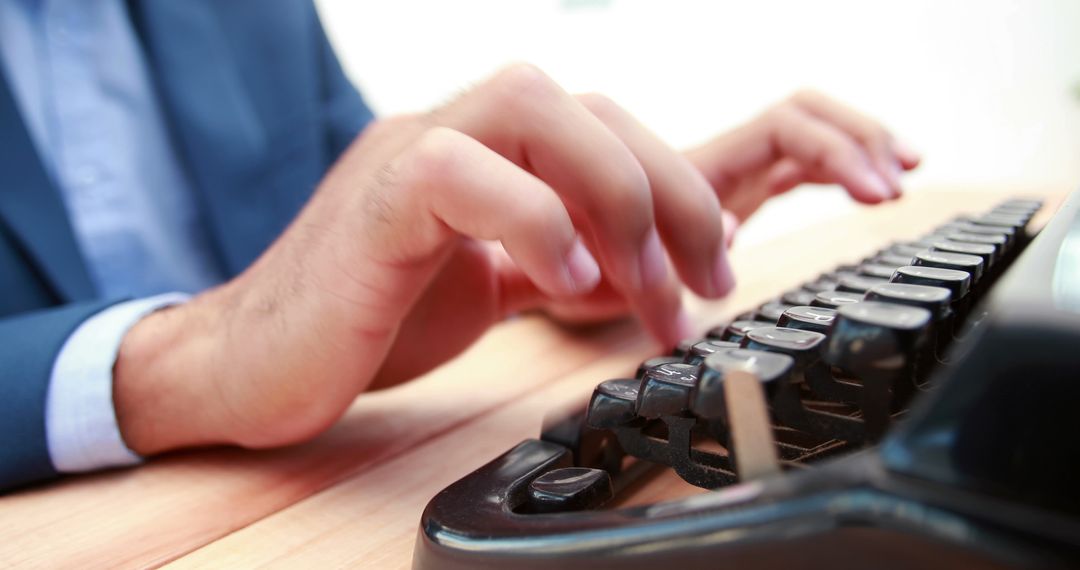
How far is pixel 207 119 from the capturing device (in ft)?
2.74

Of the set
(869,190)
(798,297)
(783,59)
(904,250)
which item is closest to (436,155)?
(798,297)

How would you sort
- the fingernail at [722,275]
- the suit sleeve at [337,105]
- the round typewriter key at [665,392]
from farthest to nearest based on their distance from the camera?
the suit sleeve at [337,105] < the fingernail at [722,275] < the round typewriter key at [665,392]

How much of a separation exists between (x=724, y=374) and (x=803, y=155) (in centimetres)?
59

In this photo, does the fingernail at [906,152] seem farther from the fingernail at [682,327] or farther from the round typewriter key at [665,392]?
the round typewriter key at [665,392]

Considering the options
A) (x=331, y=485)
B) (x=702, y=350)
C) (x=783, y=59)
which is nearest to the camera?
(x=702, y=350)

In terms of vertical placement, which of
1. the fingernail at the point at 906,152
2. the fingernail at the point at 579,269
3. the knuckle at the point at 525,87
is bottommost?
the fingernail at the point at 906,152

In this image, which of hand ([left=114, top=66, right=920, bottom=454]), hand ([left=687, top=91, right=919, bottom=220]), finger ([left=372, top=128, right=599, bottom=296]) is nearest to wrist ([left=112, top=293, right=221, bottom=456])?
hand ([left=114, top=66, right=920, bottom=454])

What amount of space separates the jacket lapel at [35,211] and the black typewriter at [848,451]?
1.83 feet

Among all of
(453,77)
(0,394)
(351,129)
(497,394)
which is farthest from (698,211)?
(453,77)

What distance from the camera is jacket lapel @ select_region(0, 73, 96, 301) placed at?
2.19 ft

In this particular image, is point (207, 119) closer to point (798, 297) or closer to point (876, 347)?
point (798, 297)

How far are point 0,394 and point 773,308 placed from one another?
493 millimetres

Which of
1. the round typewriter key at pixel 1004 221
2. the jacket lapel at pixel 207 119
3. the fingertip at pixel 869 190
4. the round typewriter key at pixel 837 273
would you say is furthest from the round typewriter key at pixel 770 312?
the jacket lapel at pixel 207 119

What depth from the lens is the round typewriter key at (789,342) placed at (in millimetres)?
283
